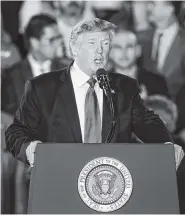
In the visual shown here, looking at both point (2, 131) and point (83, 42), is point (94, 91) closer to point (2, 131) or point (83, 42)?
point (83, 42)

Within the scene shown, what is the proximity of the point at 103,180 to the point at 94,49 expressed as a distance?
99 cm

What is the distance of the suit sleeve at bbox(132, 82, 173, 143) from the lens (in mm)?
2289

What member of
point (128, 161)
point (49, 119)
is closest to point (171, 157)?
point (128, 161)

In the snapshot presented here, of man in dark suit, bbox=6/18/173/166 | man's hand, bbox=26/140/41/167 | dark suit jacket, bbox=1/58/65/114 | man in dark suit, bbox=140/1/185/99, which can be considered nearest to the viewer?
man's hand, bbox=26/140/41/167

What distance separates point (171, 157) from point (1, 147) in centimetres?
192

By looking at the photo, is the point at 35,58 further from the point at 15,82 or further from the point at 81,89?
the point at 81,89

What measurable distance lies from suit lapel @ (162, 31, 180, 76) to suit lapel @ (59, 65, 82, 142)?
4.27 feet

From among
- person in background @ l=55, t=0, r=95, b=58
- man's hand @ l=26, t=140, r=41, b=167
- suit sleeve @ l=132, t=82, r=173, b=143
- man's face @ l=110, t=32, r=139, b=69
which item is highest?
person in background @ l=55, t=0, r=95, b=58

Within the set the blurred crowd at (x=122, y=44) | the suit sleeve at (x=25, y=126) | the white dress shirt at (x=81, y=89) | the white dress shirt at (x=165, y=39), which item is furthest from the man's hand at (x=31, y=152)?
the white dress shirt at (x=165, y=39)

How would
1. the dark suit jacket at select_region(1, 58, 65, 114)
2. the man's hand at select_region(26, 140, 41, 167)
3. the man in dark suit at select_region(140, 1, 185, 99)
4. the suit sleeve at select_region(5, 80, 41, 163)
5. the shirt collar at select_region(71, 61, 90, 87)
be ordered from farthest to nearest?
the man in dark suit at select_region(140, 1, 185, 99), the dark suit jacket at select_region(1, 58, 65, 114), the shirt collar at select_region(71, 61, 90, 87), the suit sleeve at select_region(5, 80, 41, 163), the man's hand at select_region(26, 140, 41, 167)

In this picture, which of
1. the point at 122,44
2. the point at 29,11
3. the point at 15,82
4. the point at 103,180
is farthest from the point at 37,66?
the point at 103,180

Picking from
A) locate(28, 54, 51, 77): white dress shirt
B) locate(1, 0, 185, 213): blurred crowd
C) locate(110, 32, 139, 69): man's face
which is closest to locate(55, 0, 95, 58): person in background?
locate(1, 0, 185, 213): blurred crowd

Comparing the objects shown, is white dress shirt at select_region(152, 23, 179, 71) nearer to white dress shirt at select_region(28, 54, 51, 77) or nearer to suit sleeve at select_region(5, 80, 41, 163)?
white dress shirt at select_region(28, 54, 51, 77)

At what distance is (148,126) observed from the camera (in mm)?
2320
